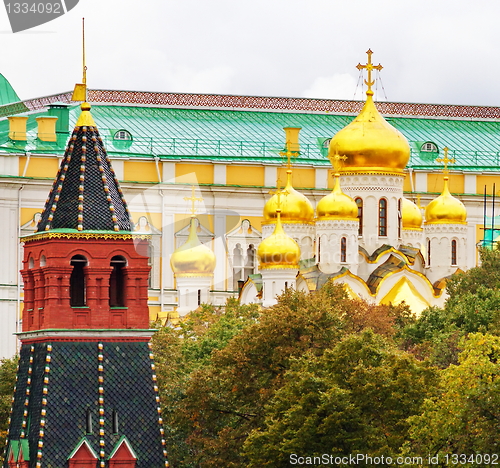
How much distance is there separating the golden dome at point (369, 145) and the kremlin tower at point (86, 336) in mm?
36828

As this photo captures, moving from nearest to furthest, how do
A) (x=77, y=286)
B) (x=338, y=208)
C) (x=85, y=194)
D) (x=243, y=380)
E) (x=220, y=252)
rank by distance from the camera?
(x=85, y=194) → (x=77, y=286) → (x=243, y=380) → (x=338, y=208) → (x=220, y=252)

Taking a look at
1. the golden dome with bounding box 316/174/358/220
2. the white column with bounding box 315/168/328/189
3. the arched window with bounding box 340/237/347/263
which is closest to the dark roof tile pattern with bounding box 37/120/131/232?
the golden dome with bounding box 316/174/358/220

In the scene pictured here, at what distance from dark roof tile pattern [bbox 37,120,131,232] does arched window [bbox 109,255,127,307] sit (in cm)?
70

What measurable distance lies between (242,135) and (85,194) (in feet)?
180

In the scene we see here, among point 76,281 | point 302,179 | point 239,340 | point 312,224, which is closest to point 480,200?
point 302,179

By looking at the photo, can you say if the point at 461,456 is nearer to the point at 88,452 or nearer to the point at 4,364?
the point at 88,452

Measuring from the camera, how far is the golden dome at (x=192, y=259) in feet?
304

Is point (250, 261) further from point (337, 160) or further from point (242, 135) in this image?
point (337, 160)

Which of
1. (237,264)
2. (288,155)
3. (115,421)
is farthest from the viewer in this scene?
(237,264)

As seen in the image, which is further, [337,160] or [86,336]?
[337,160]

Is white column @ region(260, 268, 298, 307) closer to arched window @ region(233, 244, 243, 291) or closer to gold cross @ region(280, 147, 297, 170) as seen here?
gold cross @ region(280, 147, 297, 170)

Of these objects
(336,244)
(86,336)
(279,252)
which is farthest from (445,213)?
(86,336)

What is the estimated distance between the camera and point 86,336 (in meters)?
45.4

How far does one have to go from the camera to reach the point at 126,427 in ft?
148
